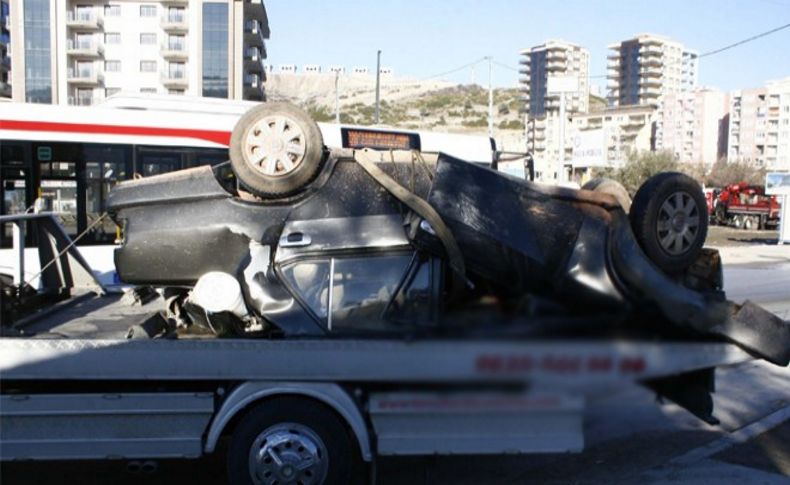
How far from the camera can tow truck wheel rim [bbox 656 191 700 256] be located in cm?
486

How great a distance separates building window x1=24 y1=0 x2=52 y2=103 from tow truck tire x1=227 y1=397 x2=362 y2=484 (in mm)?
74592

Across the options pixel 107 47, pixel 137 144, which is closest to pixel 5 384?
pixel 137 144

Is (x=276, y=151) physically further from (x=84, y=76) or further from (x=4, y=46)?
(x=4, y=46)

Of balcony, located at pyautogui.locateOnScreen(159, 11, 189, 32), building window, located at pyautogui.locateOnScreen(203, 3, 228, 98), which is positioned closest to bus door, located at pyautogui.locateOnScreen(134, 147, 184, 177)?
building window, located at pyautogui.locateOnScreen(203, 3, 228, 98)

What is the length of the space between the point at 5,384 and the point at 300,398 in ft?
5.48

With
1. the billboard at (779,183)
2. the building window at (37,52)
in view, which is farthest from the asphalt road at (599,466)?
the building window at (37,52)

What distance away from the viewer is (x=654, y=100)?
10238 cm

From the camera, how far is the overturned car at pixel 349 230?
15.3ft

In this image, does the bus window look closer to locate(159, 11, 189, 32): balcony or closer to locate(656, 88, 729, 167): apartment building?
locate(159, 11, 189, 32): balcony

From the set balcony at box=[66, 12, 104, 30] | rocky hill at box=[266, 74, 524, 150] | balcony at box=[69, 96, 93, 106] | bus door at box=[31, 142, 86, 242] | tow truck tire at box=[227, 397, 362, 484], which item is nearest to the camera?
tow truck tire at box=[227, 397, 362, 484]

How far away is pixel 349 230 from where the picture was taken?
499 centimetres

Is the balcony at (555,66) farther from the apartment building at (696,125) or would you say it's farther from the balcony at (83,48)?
the apartment building at (696,125)

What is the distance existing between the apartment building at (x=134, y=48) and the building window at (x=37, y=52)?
0.29ft

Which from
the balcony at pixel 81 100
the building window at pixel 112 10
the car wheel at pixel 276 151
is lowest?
the car wheel at pixel 276 151
